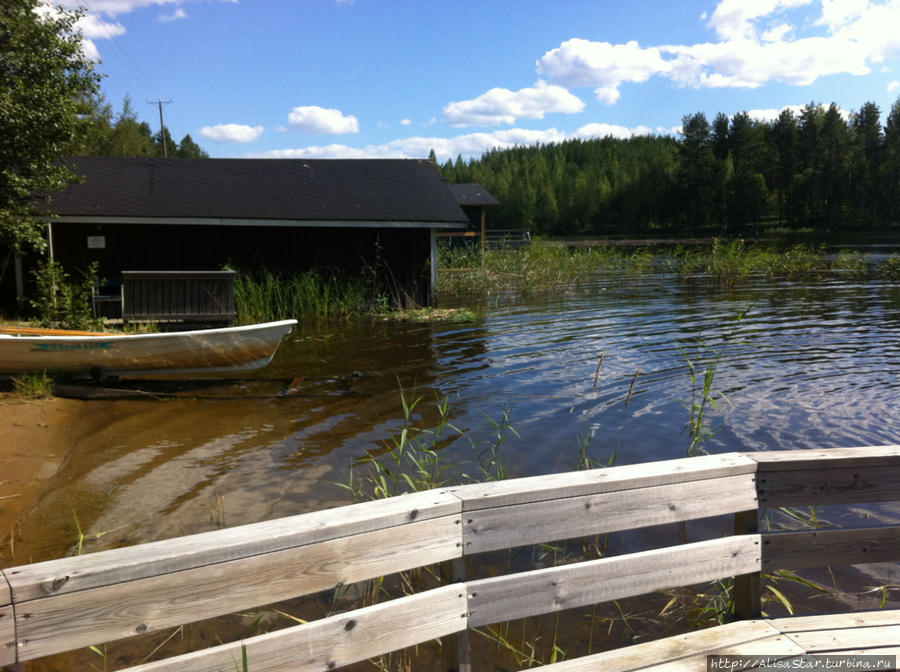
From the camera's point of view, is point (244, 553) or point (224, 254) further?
point (224, 254)

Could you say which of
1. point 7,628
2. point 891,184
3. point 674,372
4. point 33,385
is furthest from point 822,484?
point 891,184

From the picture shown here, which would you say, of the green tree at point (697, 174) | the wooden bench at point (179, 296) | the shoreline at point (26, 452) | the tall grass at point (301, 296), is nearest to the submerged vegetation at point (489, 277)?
the tall grass at point (301, 296)

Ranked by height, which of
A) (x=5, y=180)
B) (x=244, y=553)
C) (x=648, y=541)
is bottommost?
(x=648, y=541)

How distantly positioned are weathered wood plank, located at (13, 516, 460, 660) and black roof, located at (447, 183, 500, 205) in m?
32.9

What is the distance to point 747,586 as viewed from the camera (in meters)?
2.59

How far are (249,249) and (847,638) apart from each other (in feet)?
51.2

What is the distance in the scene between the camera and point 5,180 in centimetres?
1123

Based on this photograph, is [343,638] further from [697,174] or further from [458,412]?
[697,174]

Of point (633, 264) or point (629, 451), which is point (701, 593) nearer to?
point (629, 451)

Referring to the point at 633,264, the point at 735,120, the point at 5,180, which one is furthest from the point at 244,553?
the point at 735,120

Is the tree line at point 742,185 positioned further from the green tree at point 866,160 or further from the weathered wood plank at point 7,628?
the weathered wood plank at point 7,628

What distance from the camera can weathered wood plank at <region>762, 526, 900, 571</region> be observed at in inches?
101

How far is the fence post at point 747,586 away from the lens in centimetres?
256

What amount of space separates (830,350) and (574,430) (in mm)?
6217
